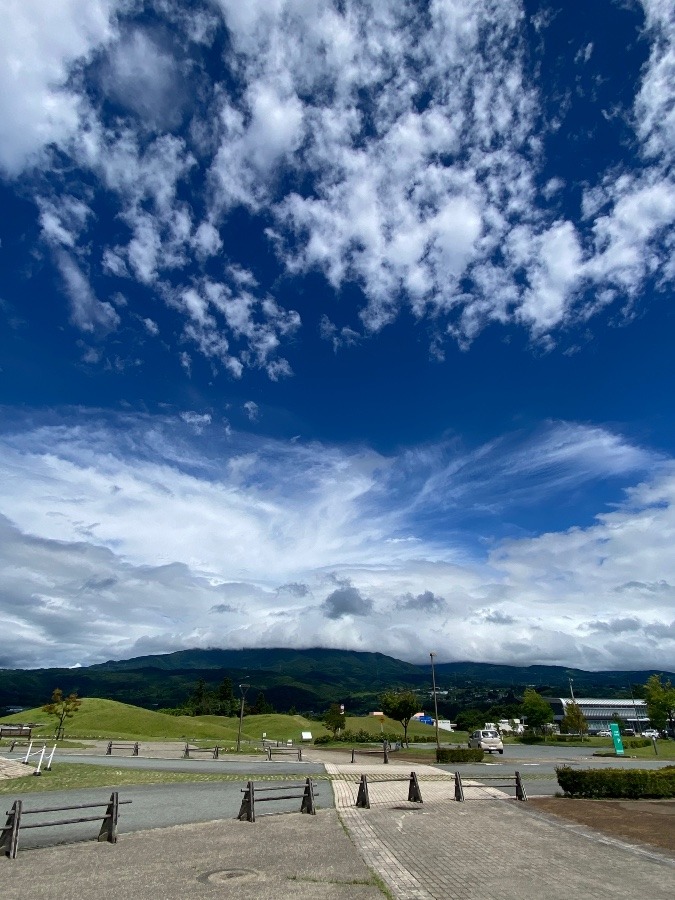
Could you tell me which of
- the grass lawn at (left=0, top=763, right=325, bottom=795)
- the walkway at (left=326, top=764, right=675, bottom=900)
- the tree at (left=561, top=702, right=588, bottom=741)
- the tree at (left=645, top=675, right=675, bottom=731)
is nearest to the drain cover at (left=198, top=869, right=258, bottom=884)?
the walkway at (left=326, top=764, right=675, bottom=900)

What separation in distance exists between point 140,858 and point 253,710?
12150 cm

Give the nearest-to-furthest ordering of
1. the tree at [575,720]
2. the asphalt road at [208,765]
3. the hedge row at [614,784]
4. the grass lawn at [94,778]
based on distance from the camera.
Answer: the grass lawn at [94,778]
the hedge row at [614,784]
the asphalt road at [208,765]
the tree at [575,720]

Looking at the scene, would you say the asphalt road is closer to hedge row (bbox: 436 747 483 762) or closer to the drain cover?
hedge row (bbox: 436 747 483 762)

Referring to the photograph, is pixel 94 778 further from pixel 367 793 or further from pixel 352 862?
pixel 352 862

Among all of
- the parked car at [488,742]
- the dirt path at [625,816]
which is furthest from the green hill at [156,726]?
the dirt path at [625,816]

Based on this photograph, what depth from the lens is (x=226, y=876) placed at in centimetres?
1092

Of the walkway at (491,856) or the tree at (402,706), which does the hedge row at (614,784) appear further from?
the tree at (402,706)

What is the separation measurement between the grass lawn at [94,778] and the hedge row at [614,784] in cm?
1245

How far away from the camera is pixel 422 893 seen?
1003cm

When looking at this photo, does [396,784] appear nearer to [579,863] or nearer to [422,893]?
[579,863]

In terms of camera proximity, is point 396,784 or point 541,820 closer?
point 541,820

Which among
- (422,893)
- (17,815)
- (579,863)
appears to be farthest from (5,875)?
(579,863)

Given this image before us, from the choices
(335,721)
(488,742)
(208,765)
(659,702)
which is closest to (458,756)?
(488,742)

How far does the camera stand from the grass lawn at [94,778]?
2342 centimetres
